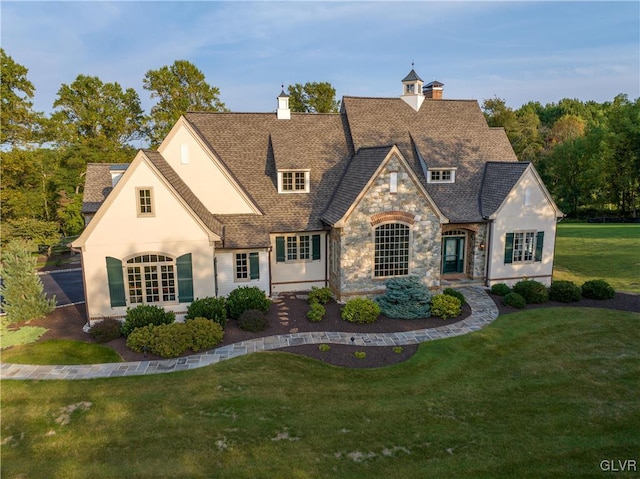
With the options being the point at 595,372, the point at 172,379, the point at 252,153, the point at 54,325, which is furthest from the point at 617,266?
the point at 54,325

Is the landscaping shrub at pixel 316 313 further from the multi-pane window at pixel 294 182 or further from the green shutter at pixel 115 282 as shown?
the green shutter at pixel 115 282

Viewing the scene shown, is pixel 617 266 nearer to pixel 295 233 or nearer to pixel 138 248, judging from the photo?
pixel 295 233

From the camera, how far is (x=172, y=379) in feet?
47.0

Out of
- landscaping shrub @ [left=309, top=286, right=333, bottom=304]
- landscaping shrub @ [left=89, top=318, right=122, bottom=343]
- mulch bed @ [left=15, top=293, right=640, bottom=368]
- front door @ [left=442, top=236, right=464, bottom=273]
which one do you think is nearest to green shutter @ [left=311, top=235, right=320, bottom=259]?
landscaping shrub @ [left=309, top=286, right=333, bottom=304]

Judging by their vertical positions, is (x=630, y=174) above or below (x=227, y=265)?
above

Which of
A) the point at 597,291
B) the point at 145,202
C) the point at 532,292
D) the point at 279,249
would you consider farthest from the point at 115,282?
the point at 597,291

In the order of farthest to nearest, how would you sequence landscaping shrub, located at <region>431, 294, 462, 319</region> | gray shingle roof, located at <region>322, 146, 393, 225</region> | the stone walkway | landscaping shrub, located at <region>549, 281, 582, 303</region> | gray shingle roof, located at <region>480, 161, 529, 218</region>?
gray shingle roof, located at <region>480, 161, 529, 218</region> → landscaping shrub, located at <region>549, 281, 582, 303</region> → gray shingle roof, located at <region>322, 146, 393, 225</region> → landscaping shrub, located at <region>431, 294, 462, 319</region> → the stone walkway

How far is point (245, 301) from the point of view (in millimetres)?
19297

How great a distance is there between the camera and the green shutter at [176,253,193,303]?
1911 centimetres

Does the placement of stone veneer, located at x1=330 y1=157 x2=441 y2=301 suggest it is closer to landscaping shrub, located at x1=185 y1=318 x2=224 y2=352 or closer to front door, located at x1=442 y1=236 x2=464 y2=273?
front door, located at x1=442 y1=236 x2=464 y2=273

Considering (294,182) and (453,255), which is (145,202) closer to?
(294,182)

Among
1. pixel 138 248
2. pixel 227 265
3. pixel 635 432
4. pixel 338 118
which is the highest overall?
pixel 338 118

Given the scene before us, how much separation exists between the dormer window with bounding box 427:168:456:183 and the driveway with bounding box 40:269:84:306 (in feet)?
70.3

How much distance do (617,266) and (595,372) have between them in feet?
64.5
